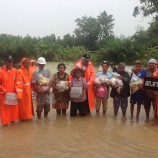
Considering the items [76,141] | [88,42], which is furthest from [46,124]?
[88,42]

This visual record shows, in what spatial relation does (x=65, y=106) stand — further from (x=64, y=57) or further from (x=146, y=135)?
(x=64, y=57)

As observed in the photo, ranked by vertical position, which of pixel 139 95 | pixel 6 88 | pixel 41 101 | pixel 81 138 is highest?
pixel 6 88

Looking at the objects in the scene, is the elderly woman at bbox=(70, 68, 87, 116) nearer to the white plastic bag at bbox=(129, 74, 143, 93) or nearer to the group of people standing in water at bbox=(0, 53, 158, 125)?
the group of people standing in water at bbox=(0, 53, 158, 125)

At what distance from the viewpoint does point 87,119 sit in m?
8.80

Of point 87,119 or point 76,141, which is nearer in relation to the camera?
point 76,141

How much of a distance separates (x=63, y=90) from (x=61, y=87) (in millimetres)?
99

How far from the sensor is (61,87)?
870 cm

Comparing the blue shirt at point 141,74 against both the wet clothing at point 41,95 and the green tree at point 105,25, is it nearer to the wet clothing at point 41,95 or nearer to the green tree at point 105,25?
the wet clothing at point 41,95

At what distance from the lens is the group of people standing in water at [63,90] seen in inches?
314

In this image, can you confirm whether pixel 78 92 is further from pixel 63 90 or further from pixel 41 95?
pixel 41 95

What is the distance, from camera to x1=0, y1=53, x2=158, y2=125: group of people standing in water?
7.98 meters

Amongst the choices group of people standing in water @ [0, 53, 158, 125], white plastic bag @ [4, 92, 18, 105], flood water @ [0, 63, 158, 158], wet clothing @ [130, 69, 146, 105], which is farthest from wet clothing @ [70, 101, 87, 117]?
white plastic bag @ [4, 92, 18, 105]

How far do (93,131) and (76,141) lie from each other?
2.98ft

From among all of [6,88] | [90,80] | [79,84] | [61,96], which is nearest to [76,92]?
[79,84]
